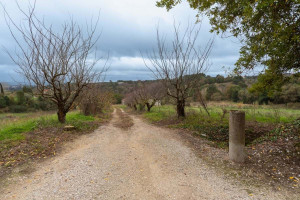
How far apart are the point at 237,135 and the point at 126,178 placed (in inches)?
122

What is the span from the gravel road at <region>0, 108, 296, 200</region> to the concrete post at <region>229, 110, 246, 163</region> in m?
0.91

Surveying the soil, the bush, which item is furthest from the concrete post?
the bush

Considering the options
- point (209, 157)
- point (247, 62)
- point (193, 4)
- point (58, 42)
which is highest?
point (193, 4)

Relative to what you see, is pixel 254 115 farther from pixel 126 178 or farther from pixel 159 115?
pixel 126 178

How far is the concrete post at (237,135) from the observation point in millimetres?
4766

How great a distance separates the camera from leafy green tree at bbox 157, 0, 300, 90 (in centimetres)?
489

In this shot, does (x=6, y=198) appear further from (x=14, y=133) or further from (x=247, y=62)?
(x=247, y=62)

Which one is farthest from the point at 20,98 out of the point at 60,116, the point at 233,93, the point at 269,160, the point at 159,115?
the point at 233,93

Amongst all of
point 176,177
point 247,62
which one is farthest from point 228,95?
point 176,177

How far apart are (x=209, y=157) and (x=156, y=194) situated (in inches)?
101

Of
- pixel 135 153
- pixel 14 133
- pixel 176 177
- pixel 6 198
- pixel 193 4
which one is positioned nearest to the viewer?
pixel 6 198

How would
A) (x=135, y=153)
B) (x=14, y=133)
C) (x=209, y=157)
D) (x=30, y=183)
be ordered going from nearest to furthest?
(x=30, y=183) < (x=209, y=157) < (x=135, y=153) < (x=14, y=133)

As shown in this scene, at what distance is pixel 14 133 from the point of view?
7051 mm

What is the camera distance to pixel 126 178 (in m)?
4.04
